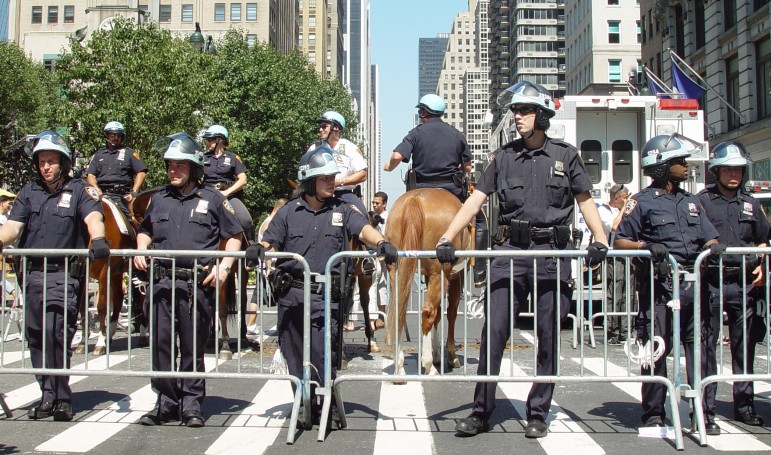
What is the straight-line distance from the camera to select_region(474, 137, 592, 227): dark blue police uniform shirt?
648cm

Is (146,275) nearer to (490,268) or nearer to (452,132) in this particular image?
(490,268)

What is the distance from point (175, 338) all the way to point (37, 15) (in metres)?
87.3

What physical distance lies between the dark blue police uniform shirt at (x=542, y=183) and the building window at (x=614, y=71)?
7381 cm

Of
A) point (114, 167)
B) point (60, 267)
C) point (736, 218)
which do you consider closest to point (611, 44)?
point (114, 167)

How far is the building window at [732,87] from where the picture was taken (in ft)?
127

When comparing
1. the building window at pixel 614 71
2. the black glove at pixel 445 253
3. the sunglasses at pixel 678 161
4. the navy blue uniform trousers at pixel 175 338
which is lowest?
the navy blue uniform trousers at pixel 175 338

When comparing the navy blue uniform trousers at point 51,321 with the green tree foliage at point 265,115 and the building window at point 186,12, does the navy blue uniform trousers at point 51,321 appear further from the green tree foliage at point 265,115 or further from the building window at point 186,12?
the building window at point 186,12

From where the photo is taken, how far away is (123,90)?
108ft

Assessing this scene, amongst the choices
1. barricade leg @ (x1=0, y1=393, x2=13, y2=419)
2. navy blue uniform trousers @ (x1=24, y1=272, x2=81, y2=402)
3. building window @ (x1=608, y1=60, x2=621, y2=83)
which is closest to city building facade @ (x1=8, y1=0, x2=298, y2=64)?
building window @ (x1=608, y1=60, x2=621, y2=83)

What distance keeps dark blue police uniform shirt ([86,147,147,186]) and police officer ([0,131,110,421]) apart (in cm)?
359

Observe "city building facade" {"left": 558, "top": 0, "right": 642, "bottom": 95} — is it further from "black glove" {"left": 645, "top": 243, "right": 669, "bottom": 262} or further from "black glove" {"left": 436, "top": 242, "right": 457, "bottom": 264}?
"black glove" {"left": 436, "top": 242, "right": 457, "bottom": 264}

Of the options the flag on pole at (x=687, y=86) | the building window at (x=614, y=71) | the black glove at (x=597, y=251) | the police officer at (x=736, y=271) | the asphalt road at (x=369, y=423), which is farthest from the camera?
the building window at (x=614, y=71)

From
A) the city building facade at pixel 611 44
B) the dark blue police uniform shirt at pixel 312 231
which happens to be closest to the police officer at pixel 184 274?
the dark blue police uniform shirt at pixel 312 231

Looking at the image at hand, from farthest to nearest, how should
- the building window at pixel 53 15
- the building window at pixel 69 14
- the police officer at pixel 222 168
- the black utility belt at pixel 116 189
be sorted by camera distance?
the building window at pixel 53 15 → the building window at pixel 69 14 → the black utility belt at pixel 116 189 → the police officer at pixel 222 168
